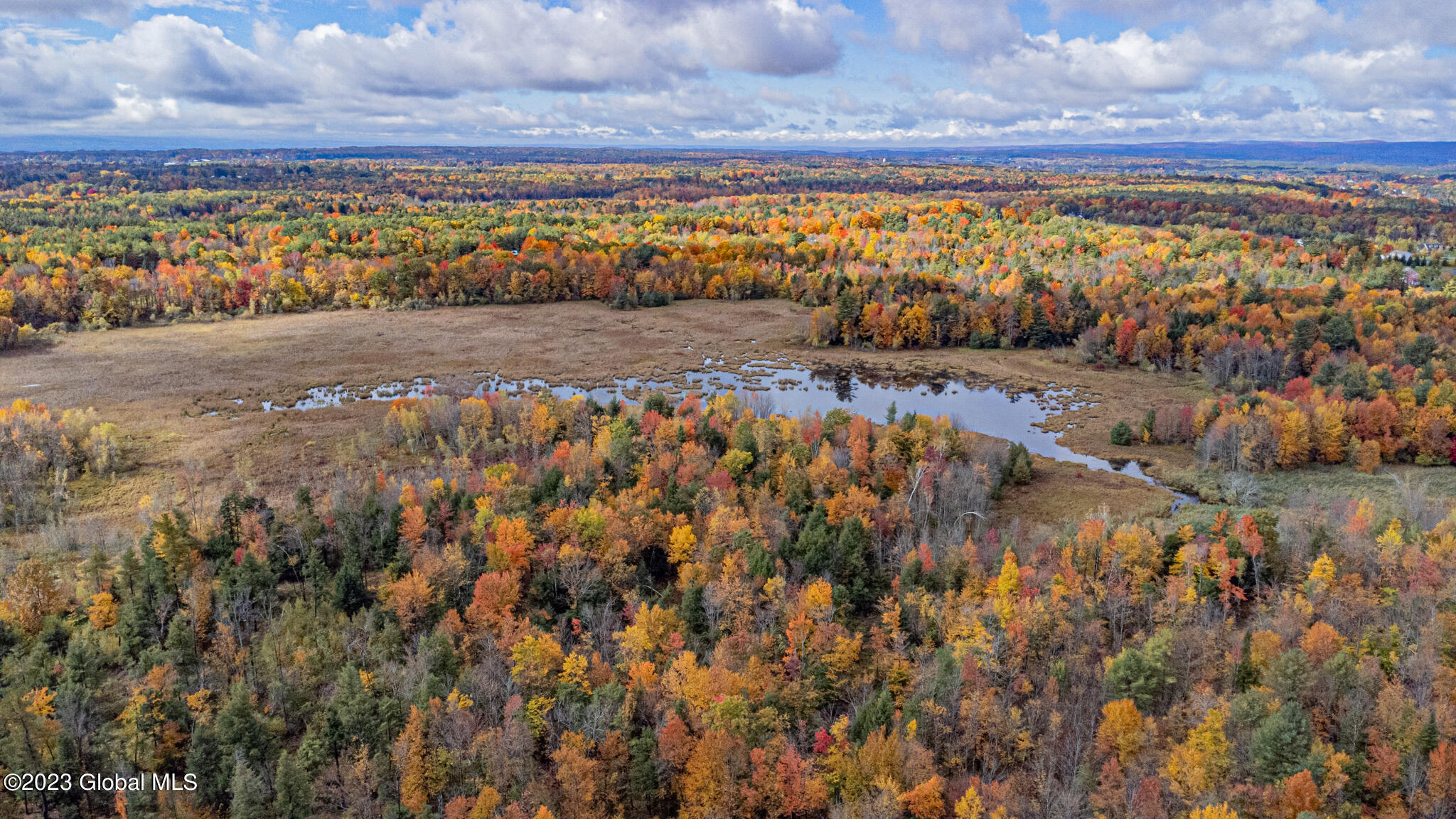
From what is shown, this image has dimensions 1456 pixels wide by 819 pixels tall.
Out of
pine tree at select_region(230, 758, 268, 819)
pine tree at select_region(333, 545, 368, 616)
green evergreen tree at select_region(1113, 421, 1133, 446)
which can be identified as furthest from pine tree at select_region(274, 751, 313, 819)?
green evergreen tree at select_region(1113, 421, 1133, 446)

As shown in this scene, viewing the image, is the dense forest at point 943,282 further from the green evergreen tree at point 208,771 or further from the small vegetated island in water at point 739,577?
the green evergreen tree at point 208,771

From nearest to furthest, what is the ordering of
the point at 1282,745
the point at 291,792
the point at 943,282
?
the point at 1282,745 < the point at 291,792 < the point at 943,282

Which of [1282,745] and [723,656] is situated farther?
[723,656]

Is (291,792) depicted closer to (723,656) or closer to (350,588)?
(350,588)

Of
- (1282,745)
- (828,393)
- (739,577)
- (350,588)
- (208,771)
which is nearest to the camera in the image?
(1282,745)

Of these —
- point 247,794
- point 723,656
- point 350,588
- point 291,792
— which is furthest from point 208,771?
point 723,656

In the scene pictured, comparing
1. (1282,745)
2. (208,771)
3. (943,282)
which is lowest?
(208,771)

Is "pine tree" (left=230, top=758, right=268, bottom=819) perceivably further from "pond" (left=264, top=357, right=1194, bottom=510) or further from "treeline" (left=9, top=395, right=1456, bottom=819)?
"pond" (left=264, top=357, right=1194, bottom=510)

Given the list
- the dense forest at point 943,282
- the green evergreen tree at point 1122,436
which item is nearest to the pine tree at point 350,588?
the green evergreen tree at point 1122,436

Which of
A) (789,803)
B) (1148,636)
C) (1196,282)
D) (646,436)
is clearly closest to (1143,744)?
(1148,636)
